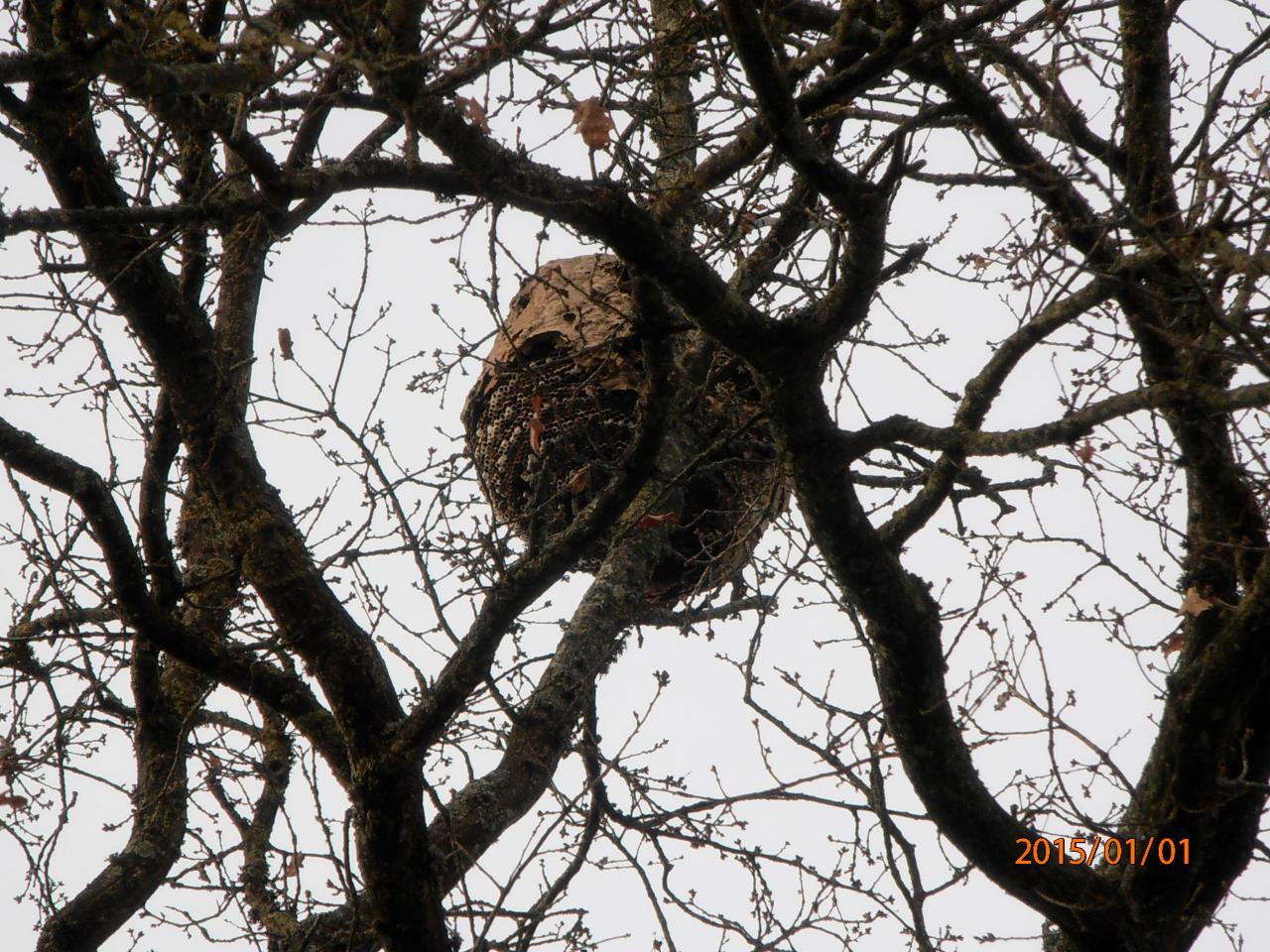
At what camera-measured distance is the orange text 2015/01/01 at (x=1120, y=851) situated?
10.4 ft

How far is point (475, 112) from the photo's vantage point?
2523mm

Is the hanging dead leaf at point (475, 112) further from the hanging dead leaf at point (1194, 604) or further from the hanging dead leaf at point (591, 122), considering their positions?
the hanging dead leaf at point (1194, 604)

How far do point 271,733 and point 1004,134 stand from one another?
3656 mm

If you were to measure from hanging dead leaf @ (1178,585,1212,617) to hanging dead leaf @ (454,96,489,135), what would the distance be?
225 centimetres

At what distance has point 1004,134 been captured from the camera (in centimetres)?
326

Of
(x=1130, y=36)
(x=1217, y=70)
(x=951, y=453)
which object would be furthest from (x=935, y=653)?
(x=1217, y=70)

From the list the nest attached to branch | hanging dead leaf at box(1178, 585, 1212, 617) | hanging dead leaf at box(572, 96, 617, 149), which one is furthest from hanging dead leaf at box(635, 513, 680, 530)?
hanging dead leaf at box(1178, 585, 1212, 617)

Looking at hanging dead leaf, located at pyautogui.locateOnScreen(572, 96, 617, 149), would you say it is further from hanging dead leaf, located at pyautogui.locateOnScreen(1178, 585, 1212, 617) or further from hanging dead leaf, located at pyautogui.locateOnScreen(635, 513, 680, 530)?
hanging dead leaf, located at pyautogui.locateOnScreen(1178, 585, 1212, 617)

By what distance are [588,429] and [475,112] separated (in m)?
2.07

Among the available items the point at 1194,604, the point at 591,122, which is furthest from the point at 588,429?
the point at 1194,604

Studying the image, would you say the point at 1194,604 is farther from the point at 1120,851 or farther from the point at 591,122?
the point at 591,122

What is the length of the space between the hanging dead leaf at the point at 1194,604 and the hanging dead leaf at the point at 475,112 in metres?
2.25

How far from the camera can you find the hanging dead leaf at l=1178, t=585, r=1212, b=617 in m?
3.18

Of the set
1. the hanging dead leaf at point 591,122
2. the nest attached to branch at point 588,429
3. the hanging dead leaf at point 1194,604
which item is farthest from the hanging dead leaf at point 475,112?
the hanging dead leaf at point 1194,604
